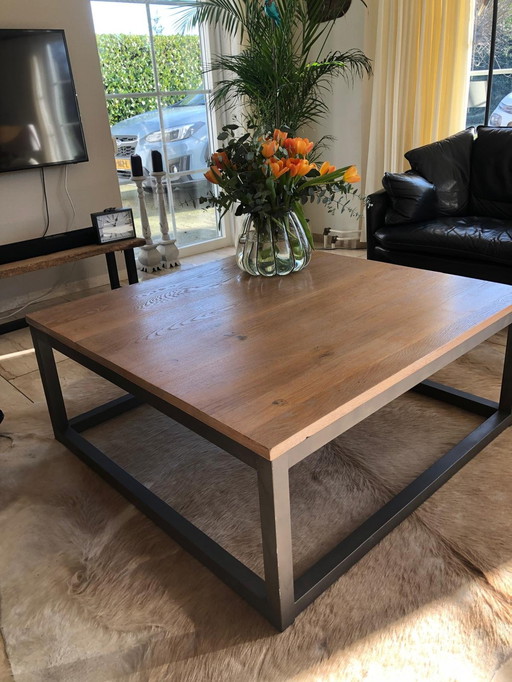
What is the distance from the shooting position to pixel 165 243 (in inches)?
161

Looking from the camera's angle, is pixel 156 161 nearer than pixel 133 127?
Yes

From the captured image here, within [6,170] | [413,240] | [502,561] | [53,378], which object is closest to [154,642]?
[502,561]

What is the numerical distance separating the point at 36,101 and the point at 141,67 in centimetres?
95

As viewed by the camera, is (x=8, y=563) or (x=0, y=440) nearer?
(x=8, y=563)

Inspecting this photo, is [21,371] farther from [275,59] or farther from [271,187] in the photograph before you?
[275,59]

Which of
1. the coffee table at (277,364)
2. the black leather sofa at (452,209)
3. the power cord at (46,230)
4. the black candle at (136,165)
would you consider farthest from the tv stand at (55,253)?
the black leather sofa at (452,209)

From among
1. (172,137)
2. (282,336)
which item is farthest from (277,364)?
(172,137)

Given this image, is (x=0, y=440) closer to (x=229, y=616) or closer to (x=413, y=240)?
(x=229, y=616)

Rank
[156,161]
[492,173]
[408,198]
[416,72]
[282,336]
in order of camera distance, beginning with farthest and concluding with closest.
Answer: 1. [156,161]
2. [416,72]
3. [492,173]
4. [408,198]
5. [282,336]

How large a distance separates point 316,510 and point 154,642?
57 cm

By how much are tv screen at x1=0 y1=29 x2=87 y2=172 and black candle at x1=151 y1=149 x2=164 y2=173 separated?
1.86 ft

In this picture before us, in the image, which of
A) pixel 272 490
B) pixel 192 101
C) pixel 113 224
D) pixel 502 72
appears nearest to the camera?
pixel 272 490

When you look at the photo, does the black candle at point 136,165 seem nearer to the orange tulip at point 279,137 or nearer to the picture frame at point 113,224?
the picture frame at point 113,224

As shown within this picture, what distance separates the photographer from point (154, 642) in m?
1.26
